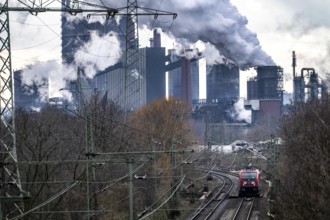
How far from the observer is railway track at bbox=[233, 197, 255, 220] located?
92.4 feet

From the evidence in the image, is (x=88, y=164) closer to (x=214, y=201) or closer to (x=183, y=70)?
(x=214, y=201)

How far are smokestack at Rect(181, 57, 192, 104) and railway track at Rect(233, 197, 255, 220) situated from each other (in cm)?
3816

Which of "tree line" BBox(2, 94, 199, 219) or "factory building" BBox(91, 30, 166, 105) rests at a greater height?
"factory building" BBox(91, 30, 166, 105)

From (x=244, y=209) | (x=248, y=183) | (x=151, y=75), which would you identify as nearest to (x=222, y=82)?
(x=151, y=75)

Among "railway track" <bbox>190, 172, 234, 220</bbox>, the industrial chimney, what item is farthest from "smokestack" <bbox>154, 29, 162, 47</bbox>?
"railway track" <bbox>190, 172, 234, 220</bbox>

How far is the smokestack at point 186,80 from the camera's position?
73.6 m

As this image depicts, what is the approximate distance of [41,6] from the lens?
14.6m

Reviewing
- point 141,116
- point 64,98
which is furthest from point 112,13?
point 64,98

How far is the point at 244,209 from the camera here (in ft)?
103

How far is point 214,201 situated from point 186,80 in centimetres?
4211

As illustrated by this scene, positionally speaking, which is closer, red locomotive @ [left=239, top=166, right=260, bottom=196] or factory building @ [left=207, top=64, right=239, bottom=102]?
red locomotive @ [left=239, top=166, right=260, bottom=196]

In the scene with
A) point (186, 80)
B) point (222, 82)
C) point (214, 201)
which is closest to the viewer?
point (214, 201)

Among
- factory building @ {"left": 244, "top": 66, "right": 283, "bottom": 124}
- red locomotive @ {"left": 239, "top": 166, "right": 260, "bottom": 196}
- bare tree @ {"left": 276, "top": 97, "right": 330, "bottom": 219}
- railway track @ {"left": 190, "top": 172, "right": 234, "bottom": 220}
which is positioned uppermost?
factory building @ {"left": 244, "top": 66, "right": 283, "bottom": 124}

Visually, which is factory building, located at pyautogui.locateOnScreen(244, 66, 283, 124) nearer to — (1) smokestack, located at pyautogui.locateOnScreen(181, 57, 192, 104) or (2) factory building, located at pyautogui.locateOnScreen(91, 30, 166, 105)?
(1) smokestack, located at pyautogui.locateOnScreen(181, 57, 192, 104)
